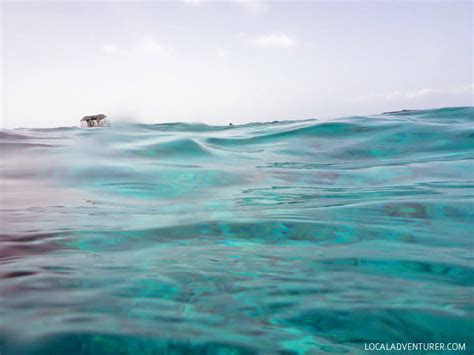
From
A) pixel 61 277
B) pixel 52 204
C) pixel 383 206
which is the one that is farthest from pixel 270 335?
pixel 52 204

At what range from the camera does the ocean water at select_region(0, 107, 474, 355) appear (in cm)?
139

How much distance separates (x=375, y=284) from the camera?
5.95 ft

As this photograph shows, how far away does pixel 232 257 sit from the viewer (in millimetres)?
2162

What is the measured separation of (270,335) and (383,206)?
2070 millimetres

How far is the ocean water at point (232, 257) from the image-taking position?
1395mm

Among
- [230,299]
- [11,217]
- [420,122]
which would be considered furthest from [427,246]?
[420,122]

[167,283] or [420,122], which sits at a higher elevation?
[420,122]

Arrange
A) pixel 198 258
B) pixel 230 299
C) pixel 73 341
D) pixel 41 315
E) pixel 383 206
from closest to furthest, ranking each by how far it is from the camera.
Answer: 1. pixel 73 341
2. pixel 41 315
3. pixel 230 299
4. pixel 198 258
5. pixel 383 206

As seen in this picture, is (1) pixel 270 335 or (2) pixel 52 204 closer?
(1) pixel 270 335

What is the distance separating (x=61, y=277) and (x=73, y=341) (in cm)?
62

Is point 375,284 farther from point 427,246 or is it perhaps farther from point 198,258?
point 198,258

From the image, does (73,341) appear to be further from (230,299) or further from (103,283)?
(230,299)

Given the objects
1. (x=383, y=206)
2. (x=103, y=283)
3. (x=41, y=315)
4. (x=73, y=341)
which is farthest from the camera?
(x=383, y=206)

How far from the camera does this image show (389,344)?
4.50ft
